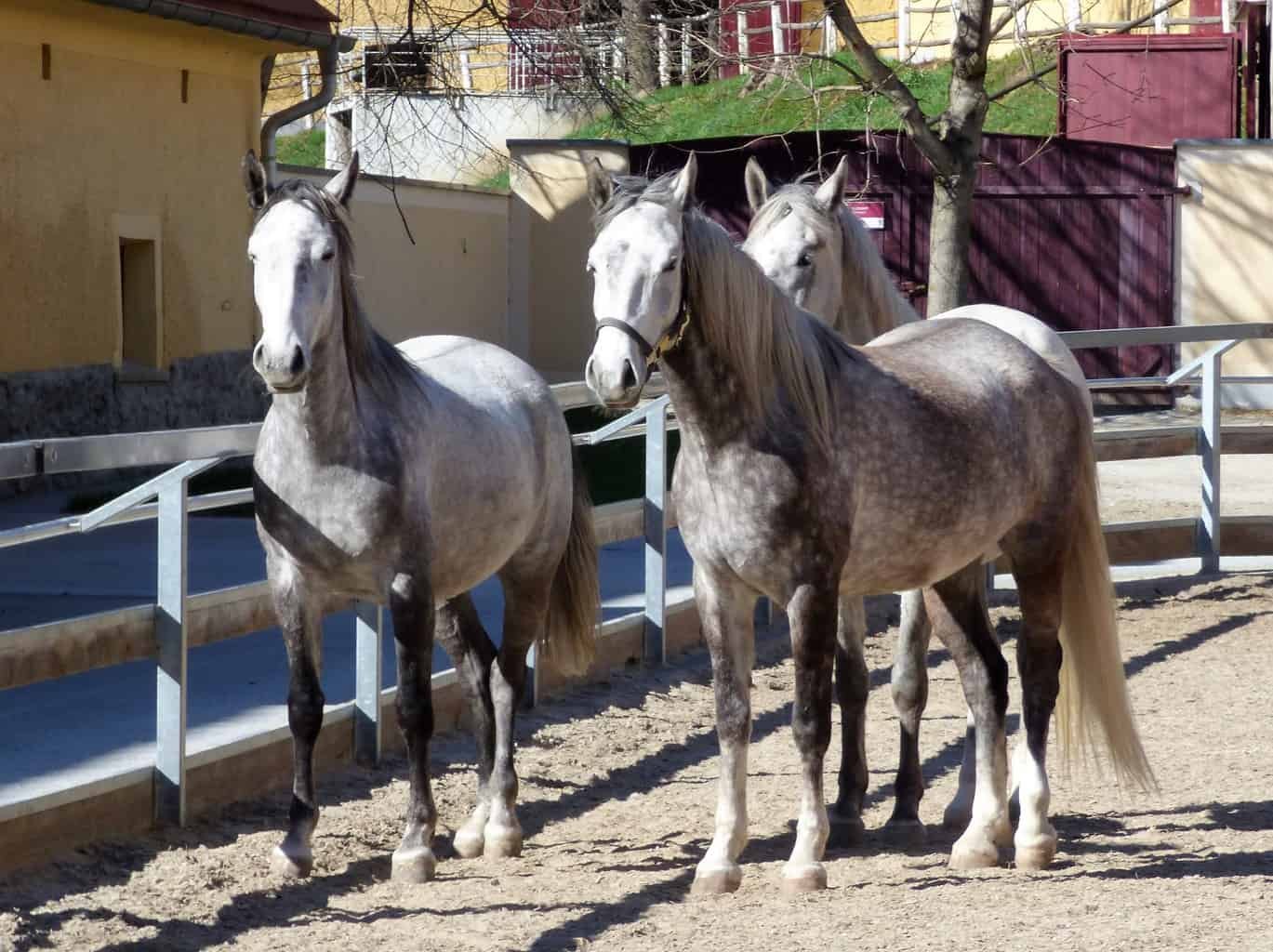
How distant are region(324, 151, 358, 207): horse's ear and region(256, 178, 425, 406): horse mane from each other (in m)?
0.03

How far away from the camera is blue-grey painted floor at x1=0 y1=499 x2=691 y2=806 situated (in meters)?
5.49

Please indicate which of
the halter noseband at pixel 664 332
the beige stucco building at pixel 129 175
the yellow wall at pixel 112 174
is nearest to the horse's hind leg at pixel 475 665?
the halter noseband at pixel 664 332

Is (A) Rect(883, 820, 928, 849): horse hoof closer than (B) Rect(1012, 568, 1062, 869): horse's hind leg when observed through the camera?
No

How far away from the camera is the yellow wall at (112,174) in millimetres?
12062

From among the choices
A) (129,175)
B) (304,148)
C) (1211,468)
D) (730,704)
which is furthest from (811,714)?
(304,148)

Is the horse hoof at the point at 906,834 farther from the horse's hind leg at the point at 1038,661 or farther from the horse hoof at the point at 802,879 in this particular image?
the horse hoof at the point at 802,879

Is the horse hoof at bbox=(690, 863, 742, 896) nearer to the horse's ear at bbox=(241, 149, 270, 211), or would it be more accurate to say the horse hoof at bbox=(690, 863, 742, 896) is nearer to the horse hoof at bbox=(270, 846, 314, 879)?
the horse hoof at bbox=(270, 846, 314, 879)

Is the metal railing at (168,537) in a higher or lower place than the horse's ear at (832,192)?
lower

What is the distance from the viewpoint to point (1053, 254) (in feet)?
62.3

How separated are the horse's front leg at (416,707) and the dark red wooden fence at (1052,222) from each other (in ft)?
46.6

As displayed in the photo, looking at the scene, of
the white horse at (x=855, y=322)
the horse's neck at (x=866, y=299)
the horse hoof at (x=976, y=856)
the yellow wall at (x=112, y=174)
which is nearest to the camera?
the horse hoof at (x=976, y=856)

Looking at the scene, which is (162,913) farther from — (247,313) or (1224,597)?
(247,313)

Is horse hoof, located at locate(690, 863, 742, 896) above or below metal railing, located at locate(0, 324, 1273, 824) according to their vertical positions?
below

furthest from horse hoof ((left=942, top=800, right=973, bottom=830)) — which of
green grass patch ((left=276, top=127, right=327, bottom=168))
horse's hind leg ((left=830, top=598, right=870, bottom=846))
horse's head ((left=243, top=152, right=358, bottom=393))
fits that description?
green grass patch ((left=276, top=127, right=327, bottom=168))
